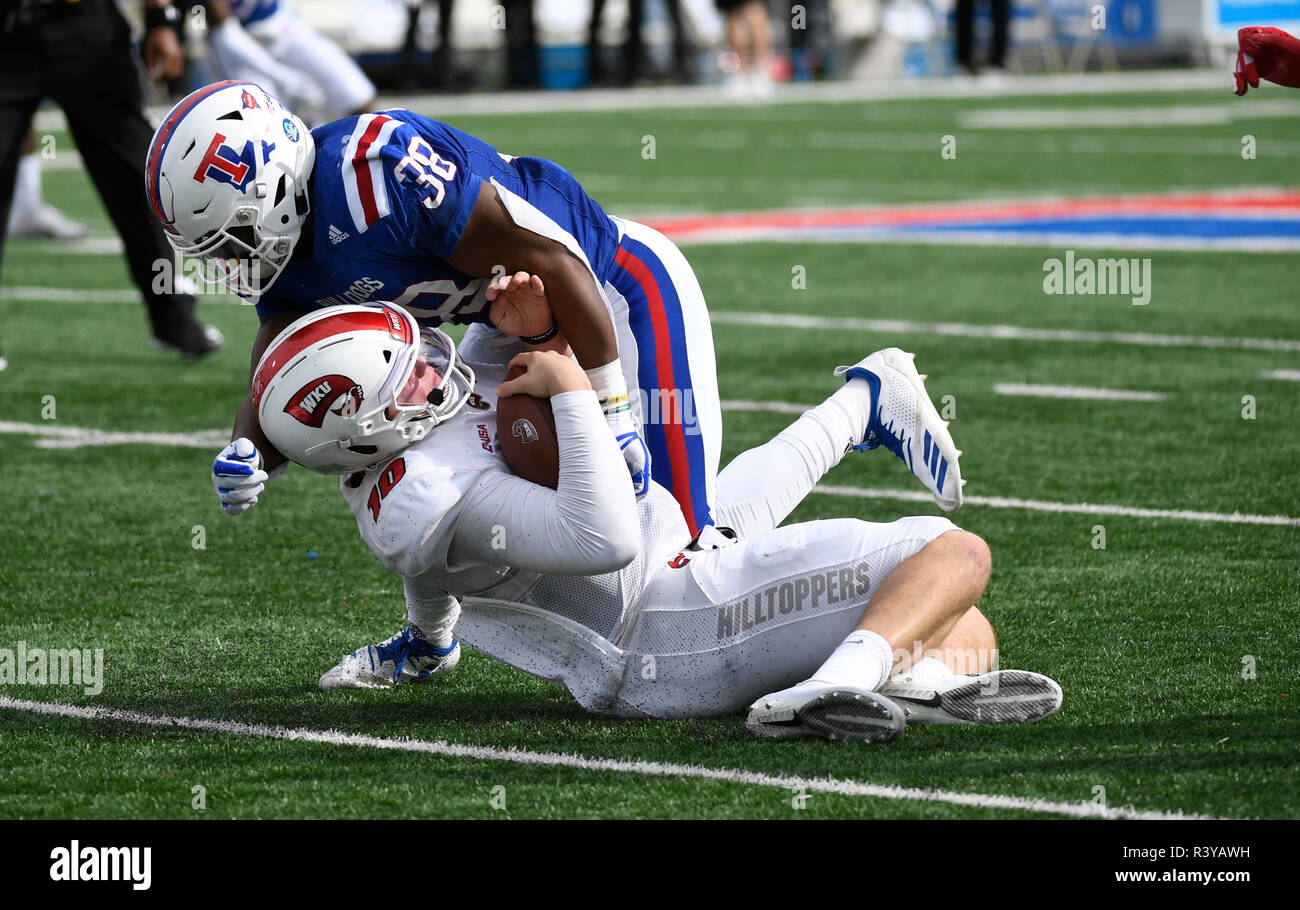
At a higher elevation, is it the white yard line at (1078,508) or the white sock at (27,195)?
the white yard line at (1078,508)

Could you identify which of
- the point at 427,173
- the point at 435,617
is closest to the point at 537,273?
the point at 427,173

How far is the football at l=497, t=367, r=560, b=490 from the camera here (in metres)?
3.95

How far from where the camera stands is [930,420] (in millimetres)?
4746

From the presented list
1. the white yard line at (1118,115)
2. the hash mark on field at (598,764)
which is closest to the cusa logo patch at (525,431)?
the hash mark on field at (598,764)

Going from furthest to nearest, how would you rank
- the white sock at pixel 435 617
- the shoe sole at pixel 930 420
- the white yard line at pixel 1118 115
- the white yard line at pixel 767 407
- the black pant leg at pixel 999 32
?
the black pant leg at pixel 999 32
the white yard line at pixel 1118 115
the white yard line at pixel 767 407
the shoe sole at pixel 930 420
the white sock at pixel 435 617

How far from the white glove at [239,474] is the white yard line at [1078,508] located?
2.33 metres

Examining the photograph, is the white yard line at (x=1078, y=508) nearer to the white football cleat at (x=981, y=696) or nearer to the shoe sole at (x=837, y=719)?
the white football cleat at (x=981, y=696)

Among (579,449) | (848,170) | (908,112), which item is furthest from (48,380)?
(908,112)

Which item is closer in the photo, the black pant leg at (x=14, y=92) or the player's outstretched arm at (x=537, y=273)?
the player's outstretched arm at (x=537, y=273)

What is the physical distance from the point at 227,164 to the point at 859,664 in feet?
5.45

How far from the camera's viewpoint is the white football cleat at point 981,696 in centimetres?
389

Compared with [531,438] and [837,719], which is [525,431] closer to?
[531,438]
